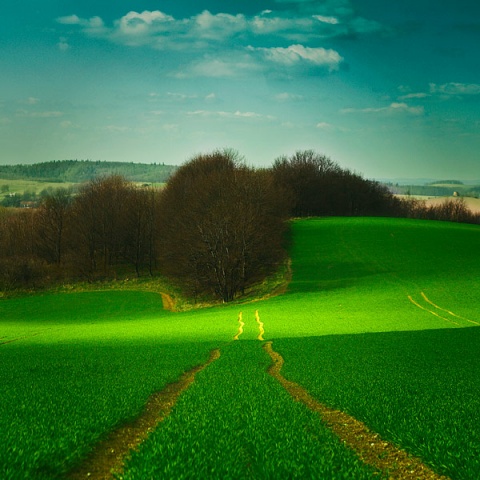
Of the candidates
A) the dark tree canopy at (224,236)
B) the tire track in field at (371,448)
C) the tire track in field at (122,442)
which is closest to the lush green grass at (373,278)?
the dark tree canopy at (224,236)

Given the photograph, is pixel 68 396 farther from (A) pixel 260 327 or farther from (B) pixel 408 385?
(A) pixel 260 327

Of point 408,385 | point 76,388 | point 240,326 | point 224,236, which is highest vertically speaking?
point 224,236

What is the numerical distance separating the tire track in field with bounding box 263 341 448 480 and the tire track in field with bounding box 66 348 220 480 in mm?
3734

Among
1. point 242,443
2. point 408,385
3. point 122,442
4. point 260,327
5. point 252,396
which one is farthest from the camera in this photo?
point 260,327

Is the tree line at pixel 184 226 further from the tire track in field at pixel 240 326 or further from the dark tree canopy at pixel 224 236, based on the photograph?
the tire track in field at pixel 240 326

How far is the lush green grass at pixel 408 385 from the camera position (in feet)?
24.6

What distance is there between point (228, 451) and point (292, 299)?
43.5m

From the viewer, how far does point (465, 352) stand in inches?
791

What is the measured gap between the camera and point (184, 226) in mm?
65188

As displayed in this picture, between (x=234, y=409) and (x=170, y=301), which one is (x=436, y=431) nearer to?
(x=234, y=409)

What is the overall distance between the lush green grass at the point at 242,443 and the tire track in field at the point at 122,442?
369mm

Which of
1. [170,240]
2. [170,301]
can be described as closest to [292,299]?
Answer: [170,301]

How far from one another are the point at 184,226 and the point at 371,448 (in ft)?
193

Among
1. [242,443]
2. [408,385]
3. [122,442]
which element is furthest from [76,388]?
[408,385]
